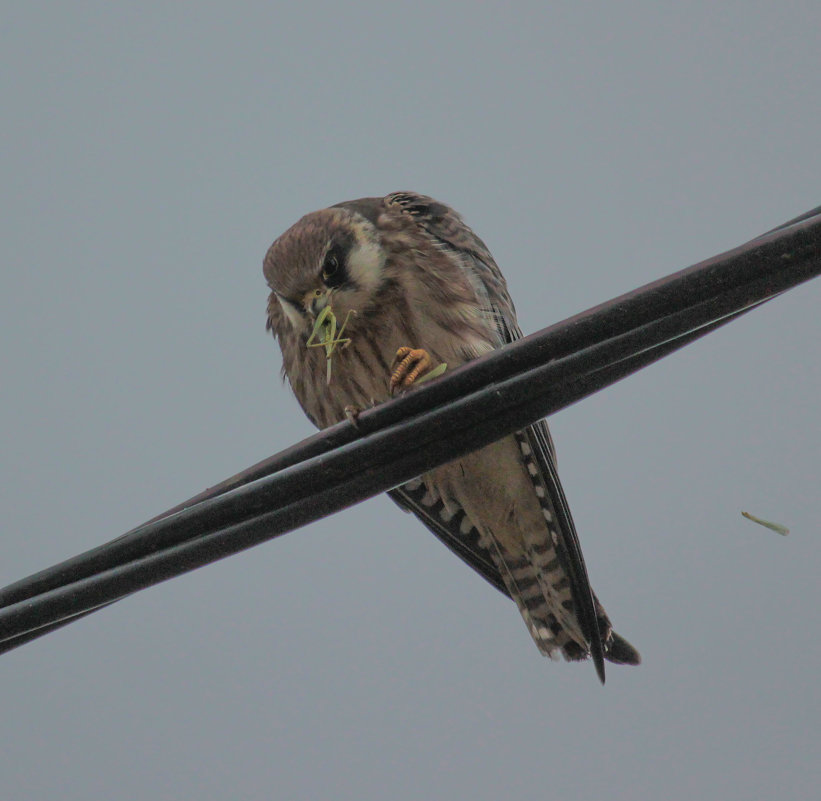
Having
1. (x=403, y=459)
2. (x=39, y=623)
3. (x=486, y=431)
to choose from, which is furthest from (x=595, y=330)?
(x=39, y=623)

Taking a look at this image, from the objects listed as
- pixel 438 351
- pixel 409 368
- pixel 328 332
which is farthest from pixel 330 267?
pixel 409 368

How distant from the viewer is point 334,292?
8.60 feet

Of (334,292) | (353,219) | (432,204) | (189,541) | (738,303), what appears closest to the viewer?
(738,303)

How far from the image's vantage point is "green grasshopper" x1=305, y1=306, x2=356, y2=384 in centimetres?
258

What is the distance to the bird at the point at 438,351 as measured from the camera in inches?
104

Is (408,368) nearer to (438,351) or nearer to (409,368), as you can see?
(409,368)

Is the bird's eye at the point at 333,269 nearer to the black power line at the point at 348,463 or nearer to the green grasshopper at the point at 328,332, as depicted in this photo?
the green grasshopper at the point at 328,332

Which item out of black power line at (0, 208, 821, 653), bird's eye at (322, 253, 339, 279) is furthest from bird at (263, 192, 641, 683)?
black power line at (0, 208, 821, 653)

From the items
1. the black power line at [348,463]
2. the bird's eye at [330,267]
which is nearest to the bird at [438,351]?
the bird's eye at [330,267]

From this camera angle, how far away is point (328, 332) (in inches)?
104

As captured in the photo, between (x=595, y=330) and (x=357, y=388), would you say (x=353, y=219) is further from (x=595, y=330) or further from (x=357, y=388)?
(x=595, y=330)

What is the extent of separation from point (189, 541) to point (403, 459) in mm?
343

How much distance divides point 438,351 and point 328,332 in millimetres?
302

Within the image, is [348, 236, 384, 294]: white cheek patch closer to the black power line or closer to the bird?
the bird
